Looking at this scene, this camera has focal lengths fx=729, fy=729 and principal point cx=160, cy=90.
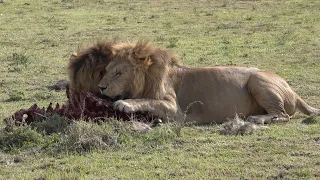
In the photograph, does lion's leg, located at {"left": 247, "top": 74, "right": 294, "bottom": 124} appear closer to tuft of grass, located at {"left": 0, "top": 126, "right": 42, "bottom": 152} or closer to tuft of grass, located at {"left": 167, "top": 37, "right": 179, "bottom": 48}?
tuft of grass, located at {"left": 0, "top": 126, "right": 42, "bottom": 152}

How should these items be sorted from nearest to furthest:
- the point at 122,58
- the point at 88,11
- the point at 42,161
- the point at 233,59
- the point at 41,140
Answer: the point at 42,161, the point at 41,140, the point at 122,58, the point at 233,59, the point at 88,11

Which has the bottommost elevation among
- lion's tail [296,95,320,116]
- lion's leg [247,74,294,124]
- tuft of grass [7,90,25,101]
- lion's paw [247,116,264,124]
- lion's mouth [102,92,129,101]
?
tuft of grass [7,90,25,101]

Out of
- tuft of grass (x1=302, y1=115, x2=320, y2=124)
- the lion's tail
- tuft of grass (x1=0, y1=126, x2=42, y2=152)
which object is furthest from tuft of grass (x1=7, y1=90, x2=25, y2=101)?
tuft of grass (x1=302, y1=115, x2=320, y2=124)

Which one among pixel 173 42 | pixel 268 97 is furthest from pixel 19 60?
pixel 268 97

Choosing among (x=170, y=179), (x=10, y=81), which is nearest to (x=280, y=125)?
(x=170, y=179)

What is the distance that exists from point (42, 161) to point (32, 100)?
11.5 feet

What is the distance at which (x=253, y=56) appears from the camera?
12078 mm

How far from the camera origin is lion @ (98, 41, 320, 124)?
22.0ft

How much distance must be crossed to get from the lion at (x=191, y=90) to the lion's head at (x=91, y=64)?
0.27 feet

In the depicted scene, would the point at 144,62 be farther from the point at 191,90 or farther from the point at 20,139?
the point at 20,139

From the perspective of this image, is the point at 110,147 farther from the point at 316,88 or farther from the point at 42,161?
the point at 316,88

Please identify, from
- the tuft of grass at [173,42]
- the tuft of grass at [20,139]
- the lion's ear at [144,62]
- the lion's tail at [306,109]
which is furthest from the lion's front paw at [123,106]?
the tuft of grass at [173,42]

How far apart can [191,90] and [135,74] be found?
70 centimetres

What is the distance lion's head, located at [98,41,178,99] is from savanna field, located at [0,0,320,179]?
0.53 metres
